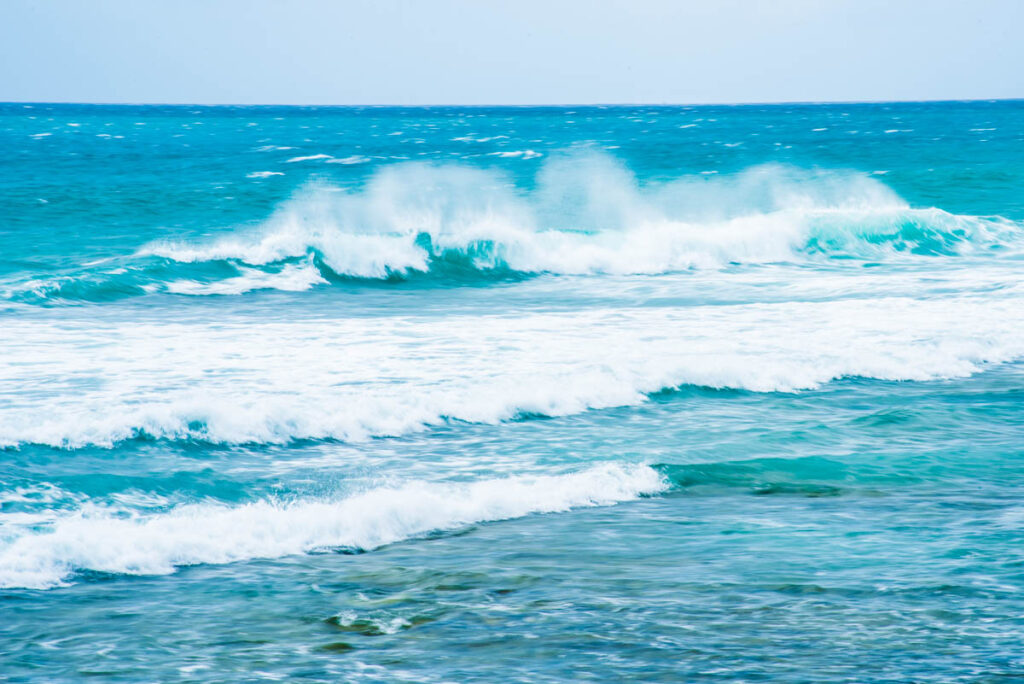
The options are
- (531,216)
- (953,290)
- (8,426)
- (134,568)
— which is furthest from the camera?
(531,216)

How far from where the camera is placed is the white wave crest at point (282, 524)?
624cm

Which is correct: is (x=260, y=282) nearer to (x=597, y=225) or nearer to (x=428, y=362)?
(x=428, y=362)

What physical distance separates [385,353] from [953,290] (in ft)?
30.4

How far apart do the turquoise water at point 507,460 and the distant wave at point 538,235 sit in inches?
5.9

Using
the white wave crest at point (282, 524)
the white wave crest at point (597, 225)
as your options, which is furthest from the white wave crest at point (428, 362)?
the white wave crest at point (597, 225)

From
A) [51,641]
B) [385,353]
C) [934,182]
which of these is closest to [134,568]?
[51,641]

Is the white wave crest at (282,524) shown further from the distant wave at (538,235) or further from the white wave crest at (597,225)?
the white wave crest at (597,225)

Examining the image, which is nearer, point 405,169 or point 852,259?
point 852,259

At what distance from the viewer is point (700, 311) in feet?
A: 50.3

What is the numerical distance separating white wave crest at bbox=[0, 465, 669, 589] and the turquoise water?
2 centimetres

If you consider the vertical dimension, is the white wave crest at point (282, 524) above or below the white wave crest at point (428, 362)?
below

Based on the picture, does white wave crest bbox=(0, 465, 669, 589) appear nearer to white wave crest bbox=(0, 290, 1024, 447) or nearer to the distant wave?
white wave crest bbox=(0, 290, 1024, 447)

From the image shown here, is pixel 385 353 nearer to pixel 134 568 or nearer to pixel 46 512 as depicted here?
pixel 46 512

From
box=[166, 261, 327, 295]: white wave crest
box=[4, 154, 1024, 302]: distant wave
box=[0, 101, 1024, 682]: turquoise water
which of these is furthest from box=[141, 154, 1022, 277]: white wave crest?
box=[166, 261, 327, 295]: white wave crest
